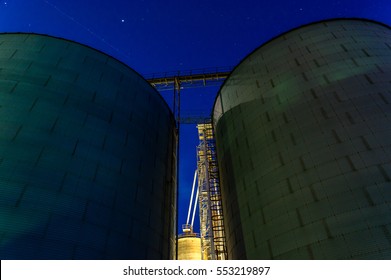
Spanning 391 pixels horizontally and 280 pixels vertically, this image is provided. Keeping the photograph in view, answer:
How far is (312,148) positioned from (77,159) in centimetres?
991

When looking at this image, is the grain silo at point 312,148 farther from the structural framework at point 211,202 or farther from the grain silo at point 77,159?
the structural framework at point 211,202

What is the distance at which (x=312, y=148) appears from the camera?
12367 mm

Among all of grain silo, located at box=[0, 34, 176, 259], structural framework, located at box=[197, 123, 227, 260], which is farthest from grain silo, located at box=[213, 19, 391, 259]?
structural framework, located at box=[197, 123, 227, 260]

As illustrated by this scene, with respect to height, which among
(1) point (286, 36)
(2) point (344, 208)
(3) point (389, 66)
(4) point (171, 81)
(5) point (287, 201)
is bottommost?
(2) point (344, 208)

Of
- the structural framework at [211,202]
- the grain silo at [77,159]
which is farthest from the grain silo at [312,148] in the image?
the structural framework at [211,202]

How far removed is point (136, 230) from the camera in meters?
13.1

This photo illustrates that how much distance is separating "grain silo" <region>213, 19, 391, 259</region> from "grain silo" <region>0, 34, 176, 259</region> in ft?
15.4

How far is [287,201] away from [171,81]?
58.7 feet

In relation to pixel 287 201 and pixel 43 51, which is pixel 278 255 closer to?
pixel 287 201

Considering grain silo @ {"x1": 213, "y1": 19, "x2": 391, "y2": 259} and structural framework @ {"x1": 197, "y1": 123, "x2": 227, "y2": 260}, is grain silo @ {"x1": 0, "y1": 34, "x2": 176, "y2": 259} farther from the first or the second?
structural framework @ {"x1": 197, "y1": 123, "x2": 227, "y2": 260}

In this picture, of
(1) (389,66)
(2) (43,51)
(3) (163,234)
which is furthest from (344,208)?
(2) (43,51)
